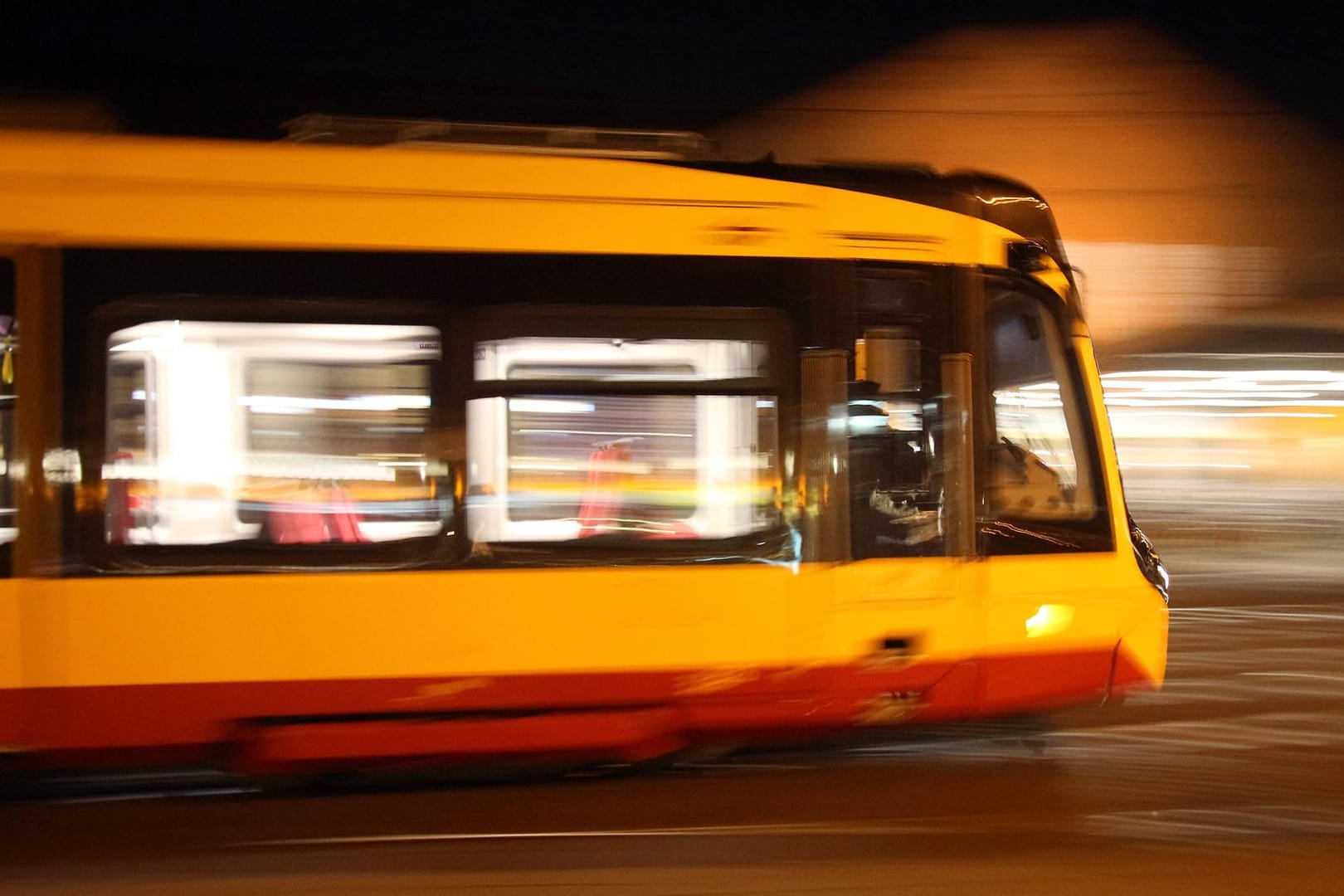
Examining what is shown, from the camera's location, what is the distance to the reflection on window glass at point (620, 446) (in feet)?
15.7

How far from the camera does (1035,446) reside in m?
5.29

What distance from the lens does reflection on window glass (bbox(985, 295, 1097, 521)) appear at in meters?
5.19

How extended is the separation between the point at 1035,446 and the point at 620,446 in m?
2.01

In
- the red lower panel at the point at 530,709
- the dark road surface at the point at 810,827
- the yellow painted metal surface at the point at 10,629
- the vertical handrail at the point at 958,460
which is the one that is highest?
the vertical handrail at the point at 958,460

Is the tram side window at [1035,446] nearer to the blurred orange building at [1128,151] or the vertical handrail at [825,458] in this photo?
the vertical handrail at [825,458]

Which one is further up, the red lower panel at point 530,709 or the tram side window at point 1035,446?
the tram side window at point 1035,446

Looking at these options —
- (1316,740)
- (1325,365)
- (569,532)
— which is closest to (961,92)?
(1325,365)

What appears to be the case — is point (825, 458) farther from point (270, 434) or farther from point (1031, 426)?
point (270, 434)

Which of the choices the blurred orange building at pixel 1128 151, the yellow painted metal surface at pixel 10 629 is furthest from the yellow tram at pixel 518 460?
the blurred orange building at pixel 1128 151

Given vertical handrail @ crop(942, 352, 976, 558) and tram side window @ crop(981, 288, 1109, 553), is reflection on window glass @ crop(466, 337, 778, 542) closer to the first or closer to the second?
vertical handrail @ crop(942, 352, 976, 558)

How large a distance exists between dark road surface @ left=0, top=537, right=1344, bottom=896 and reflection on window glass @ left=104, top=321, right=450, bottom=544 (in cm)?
129

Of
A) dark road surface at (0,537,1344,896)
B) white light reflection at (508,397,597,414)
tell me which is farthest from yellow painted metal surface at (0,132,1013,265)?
dark road surface at (0,537,1344,896)

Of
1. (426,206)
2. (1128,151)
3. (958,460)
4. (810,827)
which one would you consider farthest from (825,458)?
(1128,151)

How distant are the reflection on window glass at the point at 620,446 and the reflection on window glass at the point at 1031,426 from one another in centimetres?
113
